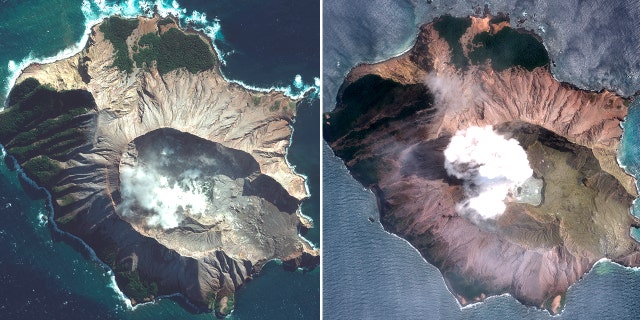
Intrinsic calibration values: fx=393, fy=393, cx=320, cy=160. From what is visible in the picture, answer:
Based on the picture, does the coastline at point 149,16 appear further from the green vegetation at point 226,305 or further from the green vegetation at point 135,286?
the green vegetation at point 226,305

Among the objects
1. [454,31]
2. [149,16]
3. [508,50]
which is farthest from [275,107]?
[508,50]

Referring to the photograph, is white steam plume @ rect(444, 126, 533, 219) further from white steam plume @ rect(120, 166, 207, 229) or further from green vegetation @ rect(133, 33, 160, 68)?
green vegetation @ rect(133, 33, 160, 68)

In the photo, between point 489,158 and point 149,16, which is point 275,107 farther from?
point 489,158

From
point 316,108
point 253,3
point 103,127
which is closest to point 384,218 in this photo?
point 316,108

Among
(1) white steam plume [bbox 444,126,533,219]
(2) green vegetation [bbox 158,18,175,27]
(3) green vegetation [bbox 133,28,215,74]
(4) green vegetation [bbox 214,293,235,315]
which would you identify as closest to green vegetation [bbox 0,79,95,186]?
(3) green vegetation [bbox 133,28,215,74]

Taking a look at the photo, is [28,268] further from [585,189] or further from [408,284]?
[585,189]

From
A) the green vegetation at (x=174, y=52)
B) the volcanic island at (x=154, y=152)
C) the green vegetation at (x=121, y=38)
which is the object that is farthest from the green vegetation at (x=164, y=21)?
the green vegetation at (x=121, y=38)
